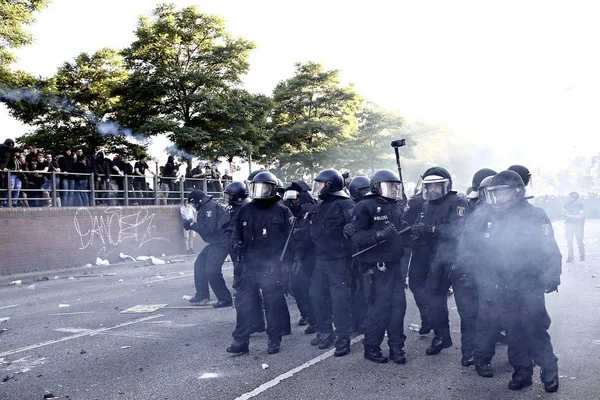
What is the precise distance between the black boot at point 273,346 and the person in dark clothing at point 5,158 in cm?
1189

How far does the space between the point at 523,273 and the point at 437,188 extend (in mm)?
1517

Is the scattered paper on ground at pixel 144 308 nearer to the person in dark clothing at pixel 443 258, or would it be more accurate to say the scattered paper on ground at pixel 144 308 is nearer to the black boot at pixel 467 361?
the person in dark clothing at pixel 443 258

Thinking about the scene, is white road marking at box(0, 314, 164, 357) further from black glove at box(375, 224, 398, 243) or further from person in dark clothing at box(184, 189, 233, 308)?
black glove at box(375, 224, 398, 243)

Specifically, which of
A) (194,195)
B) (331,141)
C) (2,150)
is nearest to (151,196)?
(2,150)

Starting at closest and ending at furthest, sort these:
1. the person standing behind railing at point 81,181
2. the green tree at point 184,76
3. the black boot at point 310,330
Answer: the black boot at point 310,330 < the person standing behind railing at point 81,181 < the green tree at point 184,76

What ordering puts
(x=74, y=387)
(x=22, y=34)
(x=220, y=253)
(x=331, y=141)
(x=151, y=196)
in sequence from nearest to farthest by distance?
(x=74, y=387), (x=220, y=253), (x=22, y=34), (x=151, y=196), (x=331, y=141)

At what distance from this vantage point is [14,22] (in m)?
20.2

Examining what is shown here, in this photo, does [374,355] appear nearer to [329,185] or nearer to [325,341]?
[325,341]

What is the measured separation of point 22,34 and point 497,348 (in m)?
20.1

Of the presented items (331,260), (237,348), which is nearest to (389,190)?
(331,260)

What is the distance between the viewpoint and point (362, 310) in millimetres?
7109

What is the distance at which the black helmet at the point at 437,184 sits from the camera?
614cm

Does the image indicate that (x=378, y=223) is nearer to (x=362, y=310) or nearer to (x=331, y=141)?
(x=362, y=310)

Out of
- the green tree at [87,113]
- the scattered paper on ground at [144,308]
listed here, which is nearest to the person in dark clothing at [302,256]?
the scattered paper on ground at [144,308]
